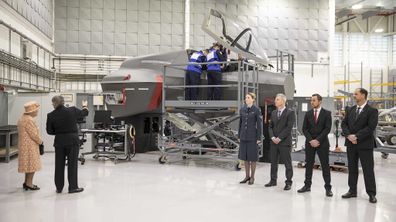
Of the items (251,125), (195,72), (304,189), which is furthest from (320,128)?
(195,72)

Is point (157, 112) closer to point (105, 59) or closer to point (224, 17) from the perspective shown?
point (224, 17)

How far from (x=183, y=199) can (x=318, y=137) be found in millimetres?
2109

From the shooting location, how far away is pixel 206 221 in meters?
4.19

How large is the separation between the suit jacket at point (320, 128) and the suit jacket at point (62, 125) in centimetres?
344

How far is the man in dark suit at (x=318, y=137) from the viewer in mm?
5426

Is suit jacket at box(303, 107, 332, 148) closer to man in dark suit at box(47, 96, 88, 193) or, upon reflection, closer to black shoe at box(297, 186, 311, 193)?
black shoe at box(297, 186, 311, 193)

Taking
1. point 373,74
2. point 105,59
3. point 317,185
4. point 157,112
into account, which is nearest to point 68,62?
point 105,59

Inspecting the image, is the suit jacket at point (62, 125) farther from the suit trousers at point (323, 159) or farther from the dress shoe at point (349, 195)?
the dress shoe at point (349, 195)

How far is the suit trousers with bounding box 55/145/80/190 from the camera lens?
5.54 metres

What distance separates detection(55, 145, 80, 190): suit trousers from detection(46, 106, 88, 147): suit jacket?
96 mm

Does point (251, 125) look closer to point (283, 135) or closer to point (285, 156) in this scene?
point (283, 135)

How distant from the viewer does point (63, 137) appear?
549 cm

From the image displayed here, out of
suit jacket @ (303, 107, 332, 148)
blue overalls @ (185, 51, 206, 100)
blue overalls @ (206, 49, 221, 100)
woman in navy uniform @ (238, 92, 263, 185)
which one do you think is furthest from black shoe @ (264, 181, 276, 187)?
blue overalls @ (185, 51, 206, 100)

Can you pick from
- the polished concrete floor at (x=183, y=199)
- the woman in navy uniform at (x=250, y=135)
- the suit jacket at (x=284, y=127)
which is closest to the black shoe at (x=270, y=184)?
the polished concrete floor at (x=183, y=199)
